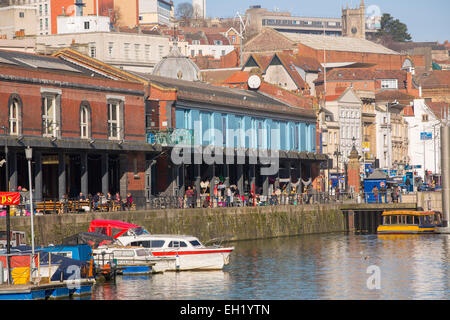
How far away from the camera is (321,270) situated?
64562 mm

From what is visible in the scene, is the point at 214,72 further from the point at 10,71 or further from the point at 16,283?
the point at 16,283

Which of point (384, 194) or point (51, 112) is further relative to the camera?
point (384, 194)

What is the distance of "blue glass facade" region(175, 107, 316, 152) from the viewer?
3706 inches

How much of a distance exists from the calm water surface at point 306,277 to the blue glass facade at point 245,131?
14.8m

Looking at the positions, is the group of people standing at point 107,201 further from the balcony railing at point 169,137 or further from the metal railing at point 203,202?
the balcony railing at point 169,137

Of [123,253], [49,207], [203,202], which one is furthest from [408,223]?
[123,253]

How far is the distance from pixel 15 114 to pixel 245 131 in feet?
114

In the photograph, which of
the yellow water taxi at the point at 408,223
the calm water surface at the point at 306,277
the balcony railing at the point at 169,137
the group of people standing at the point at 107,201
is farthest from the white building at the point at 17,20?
the calm water surface at the point at 306,277

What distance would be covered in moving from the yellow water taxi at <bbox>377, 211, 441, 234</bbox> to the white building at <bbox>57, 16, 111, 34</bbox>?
8671 cm

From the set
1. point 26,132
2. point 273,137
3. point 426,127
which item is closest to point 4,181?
point 26,132

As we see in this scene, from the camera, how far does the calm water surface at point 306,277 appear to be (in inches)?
2117

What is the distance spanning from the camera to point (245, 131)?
103312 millimetres

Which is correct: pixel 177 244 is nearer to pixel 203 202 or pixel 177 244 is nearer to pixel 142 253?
pixel 142 253

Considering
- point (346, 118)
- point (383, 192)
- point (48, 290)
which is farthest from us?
point (346, 118)
